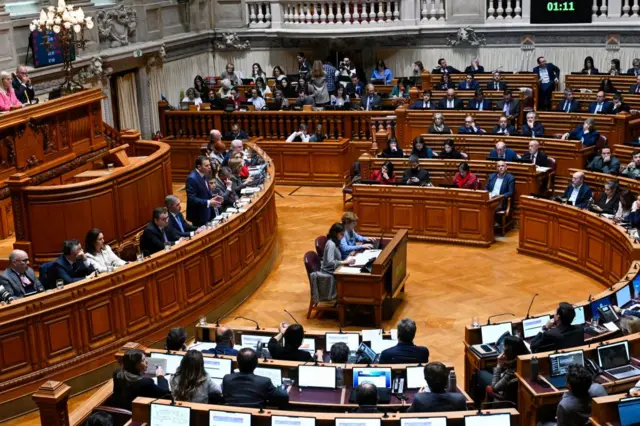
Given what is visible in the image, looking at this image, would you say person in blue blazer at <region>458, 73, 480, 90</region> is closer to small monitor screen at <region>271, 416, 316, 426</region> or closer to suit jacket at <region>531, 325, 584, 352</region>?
suit jacket at <region>531, 325, 584, 352</region>

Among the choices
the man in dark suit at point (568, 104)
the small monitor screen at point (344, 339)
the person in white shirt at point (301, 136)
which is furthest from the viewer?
the person in white shirt at point (301, 136)

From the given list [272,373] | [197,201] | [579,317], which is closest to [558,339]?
[579,317]

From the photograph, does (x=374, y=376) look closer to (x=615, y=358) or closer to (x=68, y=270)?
(x=615, y=358)

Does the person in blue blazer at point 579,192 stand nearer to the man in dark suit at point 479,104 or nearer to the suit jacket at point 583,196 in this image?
the suit jacket at point 583,196

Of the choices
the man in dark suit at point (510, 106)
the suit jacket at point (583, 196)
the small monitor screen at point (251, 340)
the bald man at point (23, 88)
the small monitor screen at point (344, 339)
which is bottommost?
the small monitor screen at point (251, 340)

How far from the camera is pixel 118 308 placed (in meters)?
9.68

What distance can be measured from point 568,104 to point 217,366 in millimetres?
11691

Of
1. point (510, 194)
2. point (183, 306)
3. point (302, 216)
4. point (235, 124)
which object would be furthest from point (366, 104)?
point (183, 306)

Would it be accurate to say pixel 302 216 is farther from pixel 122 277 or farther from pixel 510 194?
pixel 122 277

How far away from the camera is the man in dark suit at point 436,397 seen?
6.85m

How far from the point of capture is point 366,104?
18.7m

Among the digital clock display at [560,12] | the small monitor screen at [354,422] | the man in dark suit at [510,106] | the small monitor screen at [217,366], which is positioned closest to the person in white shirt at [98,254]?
the small monitor screen at [217,366]

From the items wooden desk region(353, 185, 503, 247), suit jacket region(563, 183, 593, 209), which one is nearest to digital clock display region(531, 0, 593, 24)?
wooden desk region(353, 185, 503, 247)

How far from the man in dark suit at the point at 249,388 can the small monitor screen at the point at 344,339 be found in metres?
1.19
